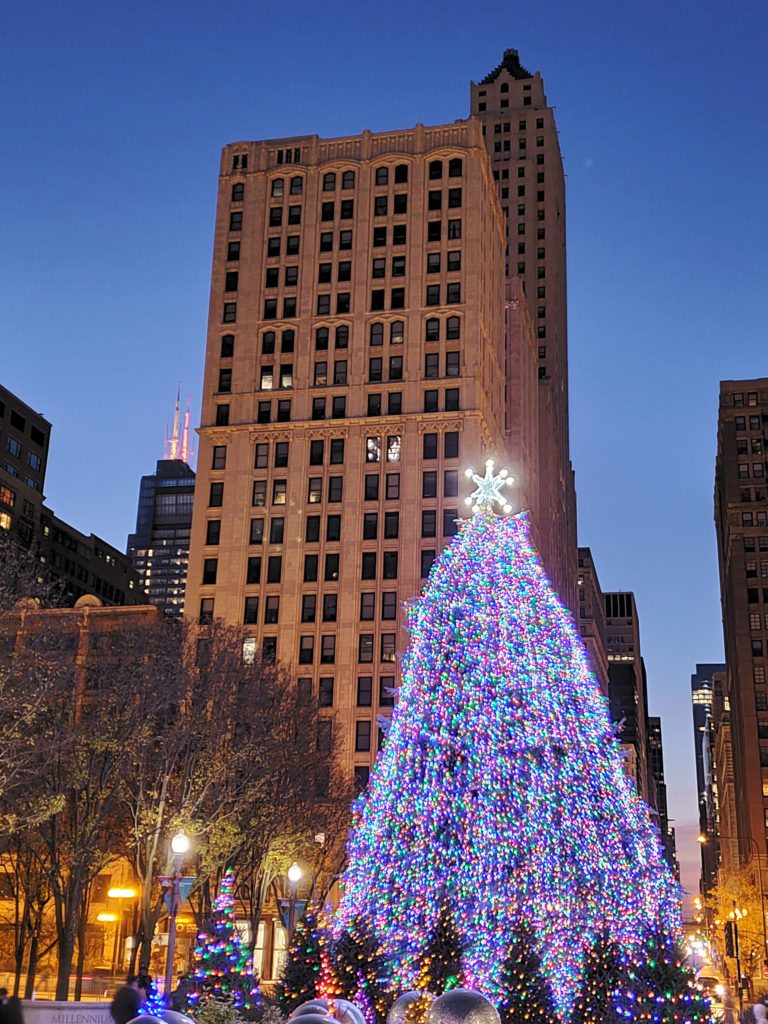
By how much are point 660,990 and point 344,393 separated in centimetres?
7435

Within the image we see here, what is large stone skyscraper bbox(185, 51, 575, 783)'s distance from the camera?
86.7 meters

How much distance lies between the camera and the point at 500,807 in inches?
976

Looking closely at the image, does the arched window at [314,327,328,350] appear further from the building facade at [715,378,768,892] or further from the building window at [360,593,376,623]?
the building facade at [715,378,768,892]

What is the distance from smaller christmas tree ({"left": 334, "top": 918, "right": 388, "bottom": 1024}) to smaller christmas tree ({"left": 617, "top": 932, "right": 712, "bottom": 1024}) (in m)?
5.15

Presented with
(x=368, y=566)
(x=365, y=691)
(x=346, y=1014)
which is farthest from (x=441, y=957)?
(x=368, y=566)

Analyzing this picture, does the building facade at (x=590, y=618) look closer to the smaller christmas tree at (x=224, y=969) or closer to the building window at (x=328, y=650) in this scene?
the building window at (x=328, y=650)

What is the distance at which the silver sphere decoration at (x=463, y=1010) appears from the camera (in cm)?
1595

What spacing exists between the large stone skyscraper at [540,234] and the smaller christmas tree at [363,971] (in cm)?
11338

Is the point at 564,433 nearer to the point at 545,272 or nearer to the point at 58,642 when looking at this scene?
the point at 545,272

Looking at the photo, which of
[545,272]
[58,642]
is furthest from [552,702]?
[545,272]

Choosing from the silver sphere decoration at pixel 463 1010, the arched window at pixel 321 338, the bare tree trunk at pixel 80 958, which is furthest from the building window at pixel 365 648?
the silver sphere decoration at pixel 463 1010

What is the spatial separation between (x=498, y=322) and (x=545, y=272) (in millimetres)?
45075

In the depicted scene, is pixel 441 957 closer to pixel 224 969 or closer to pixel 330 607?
pixel 224 969

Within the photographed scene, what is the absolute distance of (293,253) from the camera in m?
97.7
